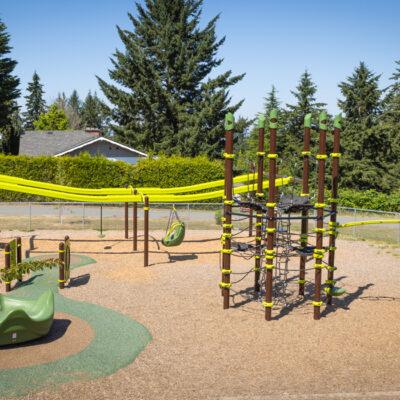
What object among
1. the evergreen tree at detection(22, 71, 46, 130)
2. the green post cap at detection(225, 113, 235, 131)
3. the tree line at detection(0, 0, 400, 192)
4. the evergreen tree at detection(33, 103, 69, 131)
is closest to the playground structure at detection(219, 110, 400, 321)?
the green post cap at detection(225, 113, 235, 131)

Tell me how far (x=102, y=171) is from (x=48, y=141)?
1599cm

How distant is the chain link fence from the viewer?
72.1 feet

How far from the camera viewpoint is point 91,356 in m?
7.82

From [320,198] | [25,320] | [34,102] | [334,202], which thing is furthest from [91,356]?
[34,102]

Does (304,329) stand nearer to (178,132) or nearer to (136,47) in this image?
(178,132)

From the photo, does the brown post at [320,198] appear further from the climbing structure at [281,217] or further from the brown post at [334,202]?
the brown post at [334,202]

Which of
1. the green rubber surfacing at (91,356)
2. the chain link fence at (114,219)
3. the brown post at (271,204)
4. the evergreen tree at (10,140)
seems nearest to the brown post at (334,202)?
the brown post at (271,204)

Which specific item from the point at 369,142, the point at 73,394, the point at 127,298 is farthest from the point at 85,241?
the point at 369,142

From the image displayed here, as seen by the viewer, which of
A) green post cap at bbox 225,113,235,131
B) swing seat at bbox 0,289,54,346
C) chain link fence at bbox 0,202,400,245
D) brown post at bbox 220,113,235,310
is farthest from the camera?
chain link fence at bbox 0,202,400,245

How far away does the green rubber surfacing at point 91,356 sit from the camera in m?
6.89

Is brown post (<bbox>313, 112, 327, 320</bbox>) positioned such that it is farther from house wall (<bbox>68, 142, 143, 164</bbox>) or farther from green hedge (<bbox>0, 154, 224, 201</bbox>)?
house wall (<bbox>68, 142, 143, 164</bbox>)

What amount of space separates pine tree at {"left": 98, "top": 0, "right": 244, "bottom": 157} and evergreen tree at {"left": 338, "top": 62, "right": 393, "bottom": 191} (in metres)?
9.76

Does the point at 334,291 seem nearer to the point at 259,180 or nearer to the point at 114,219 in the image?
the point at 259,180

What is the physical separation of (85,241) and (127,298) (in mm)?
7726
